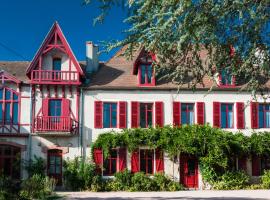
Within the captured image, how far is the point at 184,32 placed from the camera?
10.1m

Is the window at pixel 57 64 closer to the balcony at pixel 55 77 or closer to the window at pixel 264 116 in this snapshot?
the balcony at pixel 55 77

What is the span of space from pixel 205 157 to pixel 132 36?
1575 cm

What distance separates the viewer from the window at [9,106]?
2586cm

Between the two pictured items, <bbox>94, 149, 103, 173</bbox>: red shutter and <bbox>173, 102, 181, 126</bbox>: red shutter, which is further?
<bbox>173, 102, 181, 126</bbox>: red shutter

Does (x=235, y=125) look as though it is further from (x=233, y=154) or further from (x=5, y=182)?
(x=5, y=182)

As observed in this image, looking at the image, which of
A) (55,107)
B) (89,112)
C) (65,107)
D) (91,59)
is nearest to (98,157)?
(89,112)

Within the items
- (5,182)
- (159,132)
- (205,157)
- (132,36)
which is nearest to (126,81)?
(159,132)

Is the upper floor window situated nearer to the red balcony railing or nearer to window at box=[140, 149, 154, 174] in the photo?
the red balcony railing

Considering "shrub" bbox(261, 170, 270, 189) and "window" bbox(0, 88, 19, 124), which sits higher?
"window" bbox(0, 88, 19, 124)

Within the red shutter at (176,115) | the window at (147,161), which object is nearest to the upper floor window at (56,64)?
the window at (147,161)

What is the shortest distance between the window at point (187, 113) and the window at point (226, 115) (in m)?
1.84

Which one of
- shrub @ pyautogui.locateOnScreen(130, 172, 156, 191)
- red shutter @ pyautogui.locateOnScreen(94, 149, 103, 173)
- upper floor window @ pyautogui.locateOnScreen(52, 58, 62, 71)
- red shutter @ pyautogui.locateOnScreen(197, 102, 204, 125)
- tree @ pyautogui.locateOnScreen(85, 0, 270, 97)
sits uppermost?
upper floor window @ pyautogui.locateOnScreen(52, 58, 62, 71)

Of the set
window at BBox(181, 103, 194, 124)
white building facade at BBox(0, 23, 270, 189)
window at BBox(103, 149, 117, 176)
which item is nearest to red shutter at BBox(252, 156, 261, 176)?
white building facade at BBox(0, 23, 270, 189)

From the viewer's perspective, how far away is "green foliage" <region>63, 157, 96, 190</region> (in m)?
24.7
